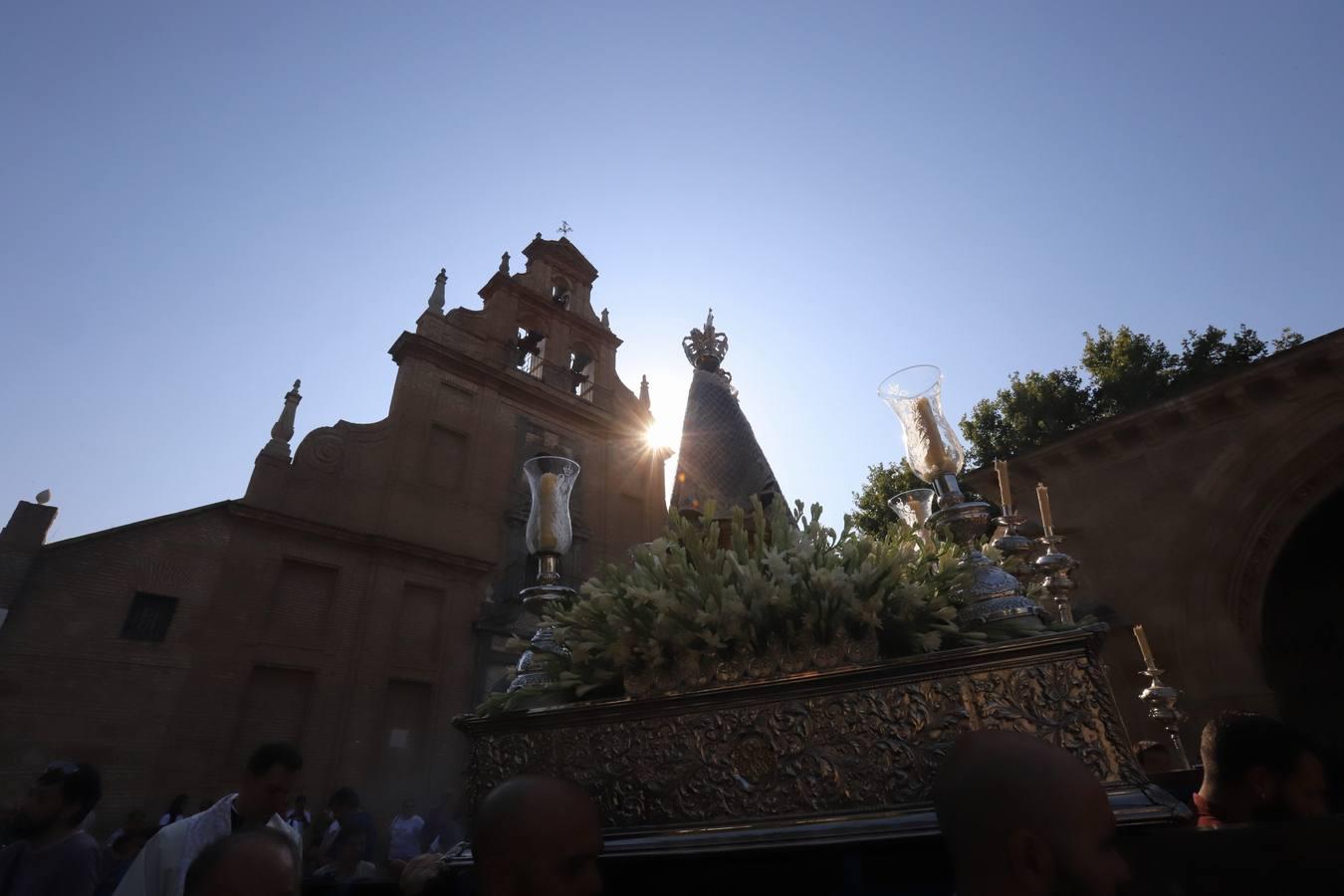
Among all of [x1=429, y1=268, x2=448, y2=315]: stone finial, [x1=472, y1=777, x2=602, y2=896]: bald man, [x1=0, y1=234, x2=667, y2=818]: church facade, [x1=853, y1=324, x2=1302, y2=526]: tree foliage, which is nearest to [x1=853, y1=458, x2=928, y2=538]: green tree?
[x1=853, y1=324, x2=1302, y2=526]: tree foliage

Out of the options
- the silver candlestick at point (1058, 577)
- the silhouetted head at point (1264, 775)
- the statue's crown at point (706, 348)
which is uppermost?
the statue's crown at point (706, 348)

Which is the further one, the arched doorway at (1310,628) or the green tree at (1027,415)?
the green tree at (1027,415)

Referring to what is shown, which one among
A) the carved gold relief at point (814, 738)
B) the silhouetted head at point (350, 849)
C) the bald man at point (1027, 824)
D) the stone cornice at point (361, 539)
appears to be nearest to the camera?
the bald man at point (1027, 824)

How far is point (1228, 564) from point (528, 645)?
26.7 feet

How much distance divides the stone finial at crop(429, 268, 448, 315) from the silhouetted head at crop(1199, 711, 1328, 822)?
724 inches

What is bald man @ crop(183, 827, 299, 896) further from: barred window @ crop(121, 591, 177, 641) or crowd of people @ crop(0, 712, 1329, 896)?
barred window @ crop(121, 591, 177, 641)

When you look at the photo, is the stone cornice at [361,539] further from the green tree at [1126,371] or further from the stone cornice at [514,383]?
the green tree at [1126,371]

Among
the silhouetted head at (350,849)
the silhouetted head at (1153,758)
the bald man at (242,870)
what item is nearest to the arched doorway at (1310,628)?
the silhouetted head at (1153,758)

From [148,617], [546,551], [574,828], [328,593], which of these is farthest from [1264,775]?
[328,593]

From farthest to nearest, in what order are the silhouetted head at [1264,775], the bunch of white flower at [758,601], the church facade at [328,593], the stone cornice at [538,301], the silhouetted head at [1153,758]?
the stone cornice at [538,301], the church facade at [328,593], the silhouetted head at [1153,758], the silhouetted head at [1264,775], the bunch of white flower at [758,601]

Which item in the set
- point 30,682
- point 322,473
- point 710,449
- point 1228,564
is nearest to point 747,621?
point 710,449

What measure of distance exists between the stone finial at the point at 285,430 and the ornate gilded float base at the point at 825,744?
14377 millimetres

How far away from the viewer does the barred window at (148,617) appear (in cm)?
1121

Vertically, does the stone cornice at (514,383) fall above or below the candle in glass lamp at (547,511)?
above
